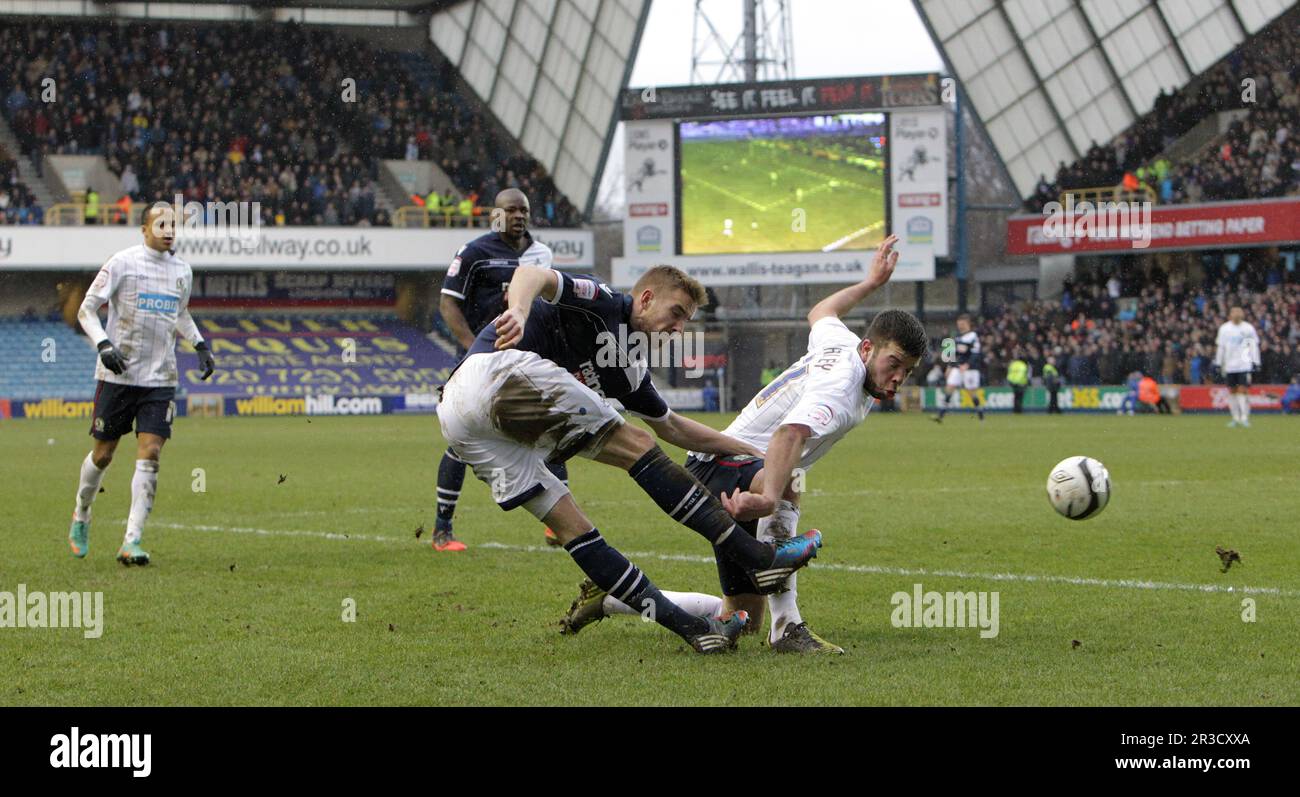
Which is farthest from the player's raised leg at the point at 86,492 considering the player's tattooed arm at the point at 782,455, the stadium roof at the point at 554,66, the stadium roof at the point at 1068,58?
the stadium roof at the point at 1068,58

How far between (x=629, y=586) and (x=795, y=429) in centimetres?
86

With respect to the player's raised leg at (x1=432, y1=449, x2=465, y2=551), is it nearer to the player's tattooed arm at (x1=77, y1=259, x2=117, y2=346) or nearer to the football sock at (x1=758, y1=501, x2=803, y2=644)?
the player's tattooed arm at (x1=77, y1=259, x2=117, y2=346)

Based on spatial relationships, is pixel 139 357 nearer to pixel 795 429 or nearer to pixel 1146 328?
pixel 795 429

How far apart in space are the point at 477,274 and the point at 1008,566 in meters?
3.62

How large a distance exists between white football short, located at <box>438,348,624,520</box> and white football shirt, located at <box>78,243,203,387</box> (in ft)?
13.3

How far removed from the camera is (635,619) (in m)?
6.95

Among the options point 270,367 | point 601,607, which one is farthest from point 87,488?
point 270,367

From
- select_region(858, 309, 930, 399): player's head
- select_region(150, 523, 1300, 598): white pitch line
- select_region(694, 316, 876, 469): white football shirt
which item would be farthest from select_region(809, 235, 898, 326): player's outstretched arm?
select_region(150, 523, 1300, 598): white pitch line

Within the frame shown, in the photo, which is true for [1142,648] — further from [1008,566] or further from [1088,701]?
[1008,566]

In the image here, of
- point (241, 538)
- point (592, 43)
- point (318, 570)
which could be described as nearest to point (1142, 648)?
point (318, 570)

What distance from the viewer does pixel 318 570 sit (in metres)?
8.70

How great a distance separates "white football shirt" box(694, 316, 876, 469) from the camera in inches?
228

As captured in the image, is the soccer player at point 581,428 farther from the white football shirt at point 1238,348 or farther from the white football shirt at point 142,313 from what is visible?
the white football shirt at point 1238,348

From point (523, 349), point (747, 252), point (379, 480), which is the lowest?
point (379, 480)
